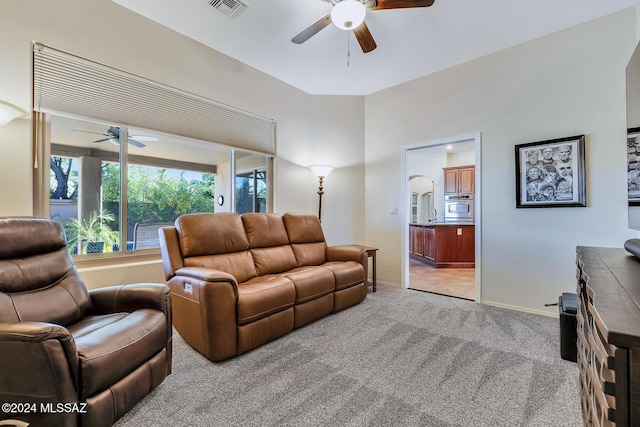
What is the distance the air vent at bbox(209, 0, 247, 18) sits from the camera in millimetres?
2482

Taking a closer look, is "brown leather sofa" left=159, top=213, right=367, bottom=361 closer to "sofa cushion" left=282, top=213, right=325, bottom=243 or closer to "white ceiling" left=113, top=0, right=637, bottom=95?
"sofa cushion" left=282, top=213, right=325, bottom=243

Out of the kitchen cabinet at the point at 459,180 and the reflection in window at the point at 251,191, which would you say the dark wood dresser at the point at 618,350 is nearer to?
the reflection in window at the point at 251,191

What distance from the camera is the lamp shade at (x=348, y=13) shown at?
203cm

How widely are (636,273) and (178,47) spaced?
13.0 ft

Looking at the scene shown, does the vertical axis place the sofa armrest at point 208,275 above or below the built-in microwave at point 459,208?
below

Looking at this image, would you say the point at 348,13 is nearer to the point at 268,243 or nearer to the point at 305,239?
the point at 268,243

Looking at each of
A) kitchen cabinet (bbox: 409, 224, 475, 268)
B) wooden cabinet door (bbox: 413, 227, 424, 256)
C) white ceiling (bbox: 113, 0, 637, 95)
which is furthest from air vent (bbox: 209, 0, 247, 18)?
wooden cabinet door (bbox: 413, 227, 424, 256)

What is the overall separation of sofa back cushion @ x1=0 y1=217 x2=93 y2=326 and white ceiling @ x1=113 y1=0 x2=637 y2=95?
219cm

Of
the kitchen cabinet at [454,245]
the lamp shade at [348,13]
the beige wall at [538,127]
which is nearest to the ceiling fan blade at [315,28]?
the lamp shade at [348,13]

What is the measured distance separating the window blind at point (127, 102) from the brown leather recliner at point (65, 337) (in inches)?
45.6

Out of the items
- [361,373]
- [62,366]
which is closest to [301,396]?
[361,373]

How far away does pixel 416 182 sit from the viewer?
27.2 ft

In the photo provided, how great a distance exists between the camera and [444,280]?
4594 millimetres

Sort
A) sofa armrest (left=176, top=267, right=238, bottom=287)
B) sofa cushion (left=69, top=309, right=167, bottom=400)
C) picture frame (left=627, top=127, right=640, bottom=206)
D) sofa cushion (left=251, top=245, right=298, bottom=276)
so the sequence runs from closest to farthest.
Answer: sofa cushion (left=69, top=309, right=167, bottom=400) → picture frame (left=627, top=127, right=640, bottom=206) → sofa armrest (left=176, top=267, right=238, bottom=287) → sofa cushion (left=251, top=245, right=298, bottom=276)
